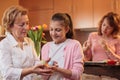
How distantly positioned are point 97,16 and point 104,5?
21cm

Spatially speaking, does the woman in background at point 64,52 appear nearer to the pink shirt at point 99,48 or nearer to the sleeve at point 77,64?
the sleeve at point 77,64

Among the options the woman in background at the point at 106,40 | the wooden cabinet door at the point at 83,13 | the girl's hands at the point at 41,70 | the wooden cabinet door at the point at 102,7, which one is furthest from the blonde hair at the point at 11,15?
the wooden cabinet door at the point at 83,13

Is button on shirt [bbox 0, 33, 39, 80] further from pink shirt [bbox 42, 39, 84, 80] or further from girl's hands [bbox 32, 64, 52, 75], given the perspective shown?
pink shirt [bbox 42, 39, 84, 80]

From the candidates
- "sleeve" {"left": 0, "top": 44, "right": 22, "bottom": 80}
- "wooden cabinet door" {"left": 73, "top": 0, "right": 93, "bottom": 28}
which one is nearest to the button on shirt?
"sleeve" {"left": 0, "top": 44, "right": 22, "bottom": 80}

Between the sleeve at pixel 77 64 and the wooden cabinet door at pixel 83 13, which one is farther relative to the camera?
the wooden cabinet door at pixel 83 13

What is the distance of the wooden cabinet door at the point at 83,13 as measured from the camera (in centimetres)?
424

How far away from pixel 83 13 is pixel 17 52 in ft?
9.58

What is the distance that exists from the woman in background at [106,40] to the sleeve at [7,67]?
107 centimetres

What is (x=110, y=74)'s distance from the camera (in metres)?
2.21

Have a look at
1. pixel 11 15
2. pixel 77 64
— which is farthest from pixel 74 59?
pixel 11 15

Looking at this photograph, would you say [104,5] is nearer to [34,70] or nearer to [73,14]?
[73,14]

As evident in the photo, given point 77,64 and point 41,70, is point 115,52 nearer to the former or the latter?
point 77,64

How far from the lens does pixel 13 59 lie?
4.78 feet

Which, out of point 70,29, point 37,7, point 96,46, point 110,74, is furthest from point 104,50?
point 37,7
